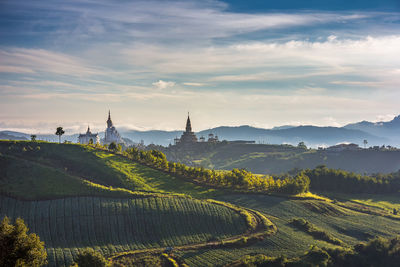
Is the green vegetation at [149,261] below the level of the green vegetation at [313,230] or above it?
below

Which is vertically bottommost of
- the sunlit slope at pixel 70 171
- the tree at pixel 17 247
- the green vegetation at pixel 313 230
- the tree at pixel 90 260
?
the green vegetation at pixel 313 230

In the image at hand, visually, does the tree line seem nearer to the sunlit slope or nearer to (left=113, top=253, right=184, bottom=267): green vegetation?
the sunlit slope

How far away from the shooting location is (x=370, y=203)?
108m

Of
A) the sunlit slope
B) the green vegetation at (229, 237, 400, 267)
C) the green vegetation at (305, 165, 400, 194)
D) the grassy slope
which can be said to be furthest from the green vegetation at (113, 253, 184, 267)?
the green vegetation at (305, 165, 400, 194)

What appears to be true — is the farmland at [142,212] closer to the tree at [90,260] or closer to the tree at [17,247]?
the tree at [90,260]

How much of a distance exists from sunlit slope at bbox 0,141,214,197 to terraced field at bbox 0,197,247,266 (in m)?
6.69

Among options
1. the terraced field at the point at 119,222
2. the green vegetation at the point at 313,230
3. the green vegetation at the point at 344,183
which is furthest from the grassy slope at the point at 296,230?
the green vegetation at the point at 344,183

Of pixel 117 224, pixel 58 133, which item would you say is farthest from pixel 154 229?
pixel 58 133

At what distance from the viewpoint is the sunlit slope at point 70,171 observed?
77.2 metres

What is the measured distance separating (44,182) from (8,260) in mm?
40848

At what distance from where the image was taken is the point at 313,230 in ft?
237

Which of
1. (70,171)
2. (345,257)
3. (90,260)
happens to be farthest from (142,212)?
(345,257)

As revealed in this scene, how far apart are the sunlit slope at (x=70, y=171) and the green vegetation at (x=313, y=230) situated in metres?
24.7

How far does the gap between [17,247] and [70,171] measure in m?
53.5
